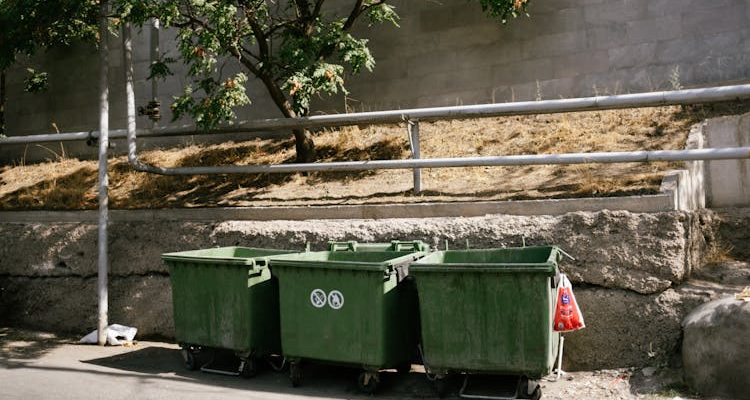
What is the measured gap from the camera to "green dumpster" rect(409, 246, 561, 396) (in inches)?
209

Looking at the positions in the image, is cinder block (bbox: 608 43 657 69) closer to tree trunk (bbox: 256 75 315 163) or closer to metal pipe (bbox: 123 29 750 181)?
metal pipe (bbox: 123 29 750 181)

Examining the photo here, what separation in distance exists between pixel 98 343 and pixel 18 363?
967 millimetres

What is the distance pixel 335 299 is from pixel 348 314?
0.57ft

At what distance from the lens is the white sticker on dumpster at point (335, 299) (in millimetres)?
5887

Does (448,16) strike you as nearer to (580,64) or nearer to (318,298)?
(580,64)

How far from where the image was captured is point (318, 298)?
6.01 metres

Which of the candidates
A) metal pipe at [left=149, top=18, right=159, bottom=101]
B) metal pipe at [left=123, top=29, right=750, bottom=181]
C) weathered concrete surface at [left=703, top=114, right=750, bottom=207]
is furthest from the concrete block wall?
metal pipe at [left=123, top=29, right=750, bottom=181]

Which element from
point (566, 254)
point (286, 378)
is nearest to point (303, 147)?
point (286, 378)

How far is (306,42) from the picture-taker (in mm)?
8367

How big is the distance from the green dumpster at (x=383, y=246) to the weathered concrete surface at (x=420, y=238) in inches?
10.6

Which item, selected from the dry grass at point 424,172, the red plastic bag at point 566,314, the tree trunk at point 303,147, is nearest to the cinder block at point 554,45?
the dry grass at point 424,172

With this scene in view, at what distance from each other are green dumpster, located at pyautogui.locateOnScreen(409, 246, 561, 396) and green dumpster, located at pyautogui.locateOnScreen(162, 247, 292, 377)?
161cm

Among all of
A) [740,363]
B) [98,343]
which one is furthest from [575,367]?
[98,343]

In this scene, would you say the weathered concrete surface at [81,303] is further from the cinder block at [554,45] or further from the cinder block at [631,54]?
the cinder block at [631,54]
